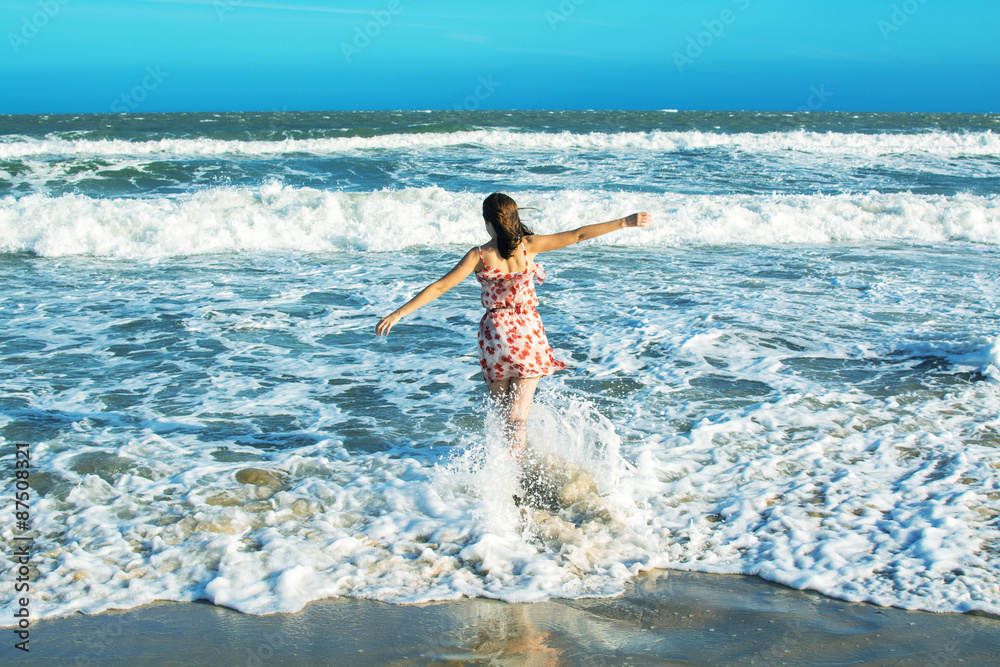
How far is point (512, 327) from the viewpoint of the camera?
4.23 m

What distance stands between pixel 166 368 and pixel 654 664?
5270mm

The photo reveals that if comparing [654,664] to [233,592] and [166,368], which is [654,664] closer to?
[233,592]

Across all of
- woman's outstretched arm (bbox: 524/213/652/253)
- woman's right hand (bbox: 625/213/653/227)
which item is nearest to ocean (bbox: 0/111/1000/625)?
woman's outstretched arm (bbox: 524/213/652/253)

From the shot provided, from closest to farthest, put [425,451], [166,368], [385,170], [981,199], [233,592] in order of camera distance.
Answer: [233,592], [425,451], [166,368], [981,199], [385,170]

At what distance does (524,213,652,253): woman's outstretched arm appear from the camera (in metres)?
4.05

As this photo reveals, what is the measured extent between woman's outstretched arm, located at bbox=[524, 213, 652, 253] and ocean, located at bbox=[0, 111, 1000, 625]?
108 centimetres

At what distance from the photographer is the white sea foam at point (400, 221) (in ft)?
41.6

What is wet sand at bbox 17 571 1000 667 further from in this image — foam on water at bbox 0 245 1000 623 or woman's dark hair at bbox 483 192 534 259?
woman's dark hair at bbox 483 192 534 259

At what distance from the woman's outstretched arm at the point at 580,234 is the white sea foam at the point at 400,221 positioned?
28.8 feet

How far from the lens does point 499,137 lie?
29797 mm

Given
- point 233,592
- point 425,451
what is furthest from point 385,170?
point 233,592

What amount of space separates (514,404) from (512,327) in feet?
1.48

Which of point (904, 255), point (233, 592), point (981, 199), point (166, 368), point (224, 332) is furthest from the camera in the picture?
point (981, 199)

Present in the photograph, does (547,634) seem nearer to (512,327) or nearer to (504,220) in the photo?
(512,327)
